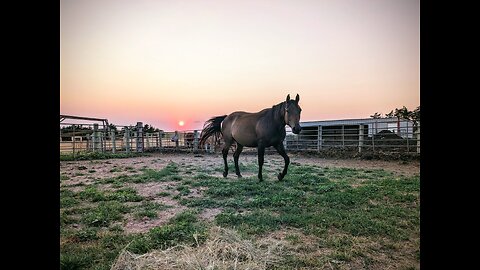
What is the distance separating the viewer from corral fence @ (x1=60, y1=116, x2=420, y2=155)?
8.35 m

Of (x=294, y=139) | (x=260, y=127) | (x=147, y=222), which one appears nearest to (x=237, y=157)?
(x=260, y=127)

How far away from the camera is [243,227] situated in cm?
237

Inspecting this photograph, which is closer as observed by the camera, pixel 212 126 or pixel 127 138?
pixel 212 126

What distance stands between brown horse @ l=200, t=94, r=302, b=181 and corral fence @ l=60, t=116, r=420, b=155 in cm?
163

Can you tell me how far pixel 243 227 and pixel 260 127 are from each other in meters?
2.88

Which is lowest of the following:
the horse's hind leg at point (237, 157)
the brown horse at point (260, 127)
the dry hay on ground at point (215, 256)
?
the dry hay on ground at point (215, 256)

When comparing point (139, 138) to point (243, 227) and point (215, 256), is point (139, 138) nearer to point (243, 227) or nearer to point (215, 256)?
point (243, 227)

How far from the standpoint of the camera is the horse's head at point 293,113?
416 cm

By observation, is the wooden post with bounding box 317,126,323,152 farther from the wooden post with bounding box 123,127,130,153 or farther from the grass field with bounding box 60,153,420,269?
the wooden post with bounding box 123,127,130,153

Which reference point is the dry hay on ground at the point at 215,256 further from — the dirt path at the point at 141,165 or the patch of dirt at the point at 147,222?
the dirt path at the point at 141,165

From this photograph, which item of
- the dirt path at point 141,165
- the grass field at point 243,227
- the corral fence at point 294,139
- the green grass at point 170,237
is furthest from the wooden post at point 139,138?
the green grass at point 170,237

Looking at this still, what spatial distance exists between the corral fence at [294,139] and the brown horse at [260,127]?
1.63 m
